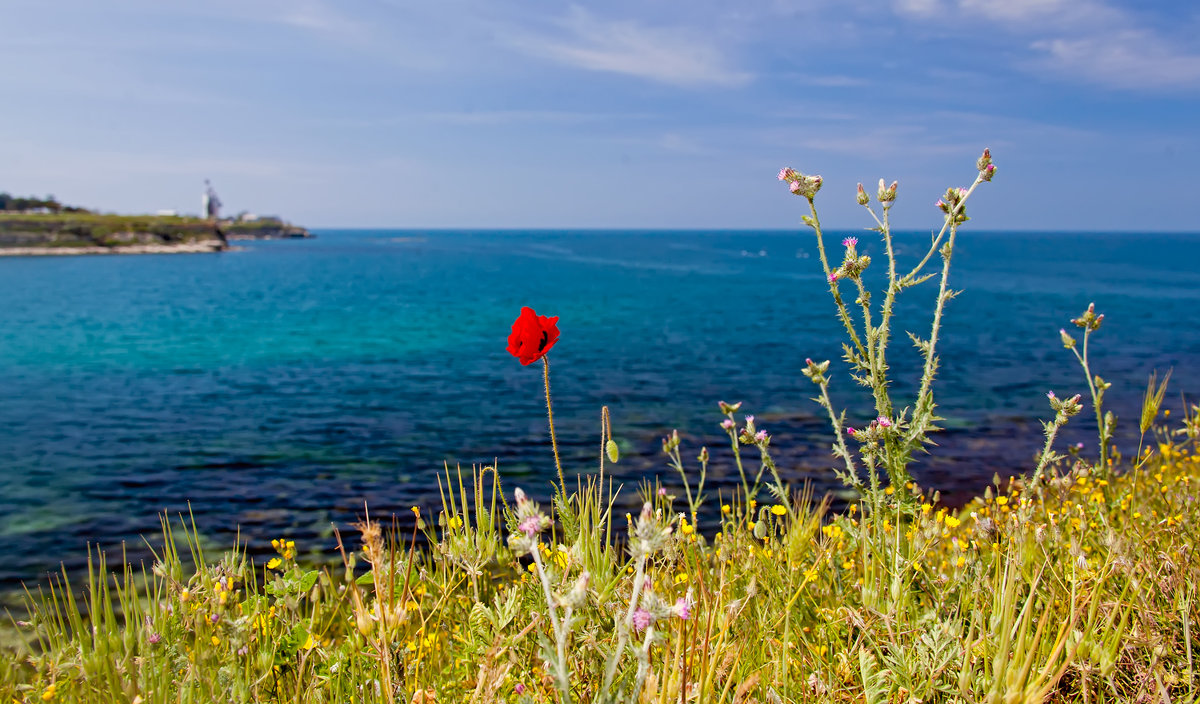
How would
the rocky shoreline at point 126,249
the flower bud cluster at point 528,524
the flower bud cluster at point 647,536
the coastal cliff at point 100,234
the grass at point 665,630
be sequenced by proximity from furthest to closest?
the coastal cliff at point 100,234
the rocky shoreline at point 126,249
the grass at point 665,630
the flower bud cluster at point 528,524
the flower bud cluster at point 647,536

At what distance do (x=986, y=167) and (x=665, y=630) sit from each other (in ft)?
9.01

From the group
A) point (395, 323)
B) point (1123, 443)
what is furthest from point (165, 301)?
point (1123, 443)

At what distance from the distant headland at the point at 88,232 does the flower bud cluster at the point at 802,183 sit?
121 metres

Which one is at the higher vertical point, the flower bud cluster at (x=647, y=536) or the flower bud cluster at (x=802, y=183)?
the flower bud cluster at (x=802, y=183)

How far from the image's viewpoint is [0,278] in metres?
68.8

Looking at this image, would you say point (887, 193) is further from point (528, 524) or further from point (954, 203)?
point (528, 524)

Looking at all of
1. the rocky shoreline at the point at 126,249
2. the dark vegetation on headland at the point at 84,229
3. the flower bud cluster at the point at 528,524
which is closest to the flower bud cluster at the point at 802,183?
the flower bud cluster at the point at 528,524

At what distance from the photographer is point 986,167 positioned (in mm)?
3898

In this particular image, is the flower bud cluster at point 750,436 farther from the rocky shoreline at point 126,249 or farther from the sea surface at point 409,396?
the rocky shoreline at point 126,249

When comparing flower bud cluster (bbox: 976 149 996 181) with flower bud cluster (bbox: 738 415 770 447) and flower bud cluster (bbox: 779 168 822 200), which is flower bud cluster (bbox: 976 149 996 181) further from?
flower bud cluster (bbox: 738 415 770 447)

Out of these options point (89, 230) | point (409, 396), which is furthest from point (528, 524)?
point (89, 230)

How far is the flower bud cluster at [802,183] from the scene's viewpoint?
3.82m

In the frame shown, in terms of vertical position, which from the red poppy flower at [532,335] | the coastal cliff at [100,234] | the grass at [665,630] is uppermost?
the coastal cliff at [100,234]

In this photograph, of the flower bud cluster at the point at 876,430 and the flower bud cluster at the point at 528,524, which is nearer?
the flower bud cluster at the point at 528,524
